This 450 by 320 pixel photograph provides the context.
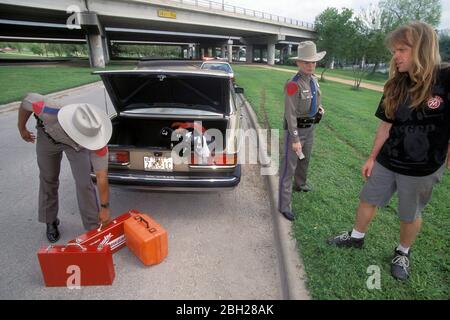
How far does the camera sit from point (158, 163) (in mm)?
3195

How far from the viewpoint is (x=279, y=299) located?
7.70ft

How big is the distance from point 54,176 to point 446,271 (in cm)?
375

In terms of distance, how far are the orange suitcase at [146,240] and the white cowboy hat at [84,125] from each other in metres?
0.83

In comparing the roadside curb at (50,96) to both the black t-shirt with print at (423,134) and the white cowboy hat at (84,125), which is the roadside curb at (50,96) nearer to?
the white cowboy hat at (84,125)

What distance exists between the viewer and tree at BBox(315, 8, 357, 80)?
24.7 metres

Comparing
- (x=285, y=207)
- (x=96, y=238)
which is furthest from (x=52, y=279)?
(x=285, y=207)

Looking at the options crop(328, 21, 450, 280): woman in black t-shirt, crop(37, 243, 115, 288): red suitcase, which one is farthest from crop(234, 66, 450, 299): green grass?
crop(37, 243, 115, 288): red suitcase

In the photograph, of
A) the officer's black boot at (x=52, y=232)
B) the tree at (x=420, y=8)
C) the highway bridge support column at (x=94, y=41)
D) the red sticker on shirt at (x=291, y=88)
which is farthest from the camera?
the tree at (x=420, y=8)

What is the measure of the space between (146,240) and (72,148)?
111cm

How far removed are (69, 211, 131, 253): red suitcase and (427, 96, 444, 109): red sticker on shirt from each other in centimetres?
281

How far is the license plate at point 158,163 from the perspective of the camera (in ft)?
10.4
